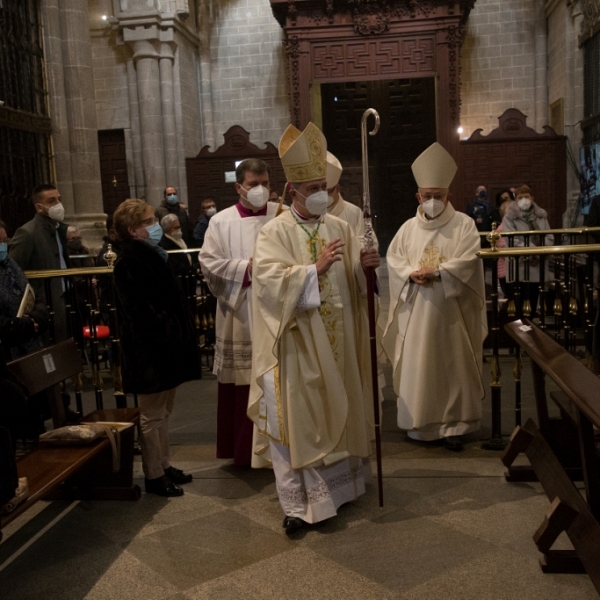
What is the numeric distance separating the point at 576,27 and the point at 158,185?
796 centimetres

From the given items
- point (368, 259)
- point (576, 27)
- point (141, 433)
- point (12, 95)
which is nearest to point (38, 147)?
point (12, 95)

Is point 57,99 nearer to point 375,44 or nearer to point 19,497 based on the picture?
point 375,44

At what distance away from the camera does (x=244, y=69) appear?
14750mm

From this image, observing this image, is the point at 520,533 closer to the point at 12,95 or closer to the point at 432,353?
the point at 432,353

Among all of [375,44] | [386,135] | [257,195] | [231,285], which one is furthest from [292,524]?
[386,135]

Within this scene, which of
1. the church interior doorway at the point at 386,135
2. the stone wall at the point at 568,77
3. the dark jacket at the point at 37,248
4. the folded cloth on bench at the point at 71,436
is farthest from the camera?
the church interior doorway at the point at 386,135

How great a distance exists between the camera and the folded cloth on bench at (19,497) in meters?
2.52

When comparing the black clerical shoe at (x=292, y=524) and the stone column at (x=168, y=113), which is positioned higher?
the stone column at (x=168, y=113)

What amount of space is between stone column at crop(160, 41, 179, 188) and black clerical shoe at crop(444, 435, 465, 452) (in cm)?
1042

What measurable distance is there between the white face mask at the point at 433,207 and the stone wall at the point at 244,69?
10.7m

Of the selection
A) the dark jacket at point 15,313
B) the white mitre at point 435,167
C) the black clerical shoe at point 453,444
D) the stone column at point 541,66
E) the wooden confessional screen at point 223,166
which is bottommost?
the black clerical shoe at point 453,444

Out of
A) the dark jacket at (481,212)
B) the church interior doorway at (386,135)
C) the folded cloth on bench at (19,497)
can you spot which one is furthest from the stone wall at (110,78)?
the folded cloth on bench at (19,497)

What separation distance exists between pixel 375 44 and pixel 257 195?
10068 millimetres

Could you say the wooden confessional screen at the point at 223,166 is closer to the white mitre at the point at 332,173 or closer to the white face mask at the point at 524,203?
the white face mask at the point at 524,203
